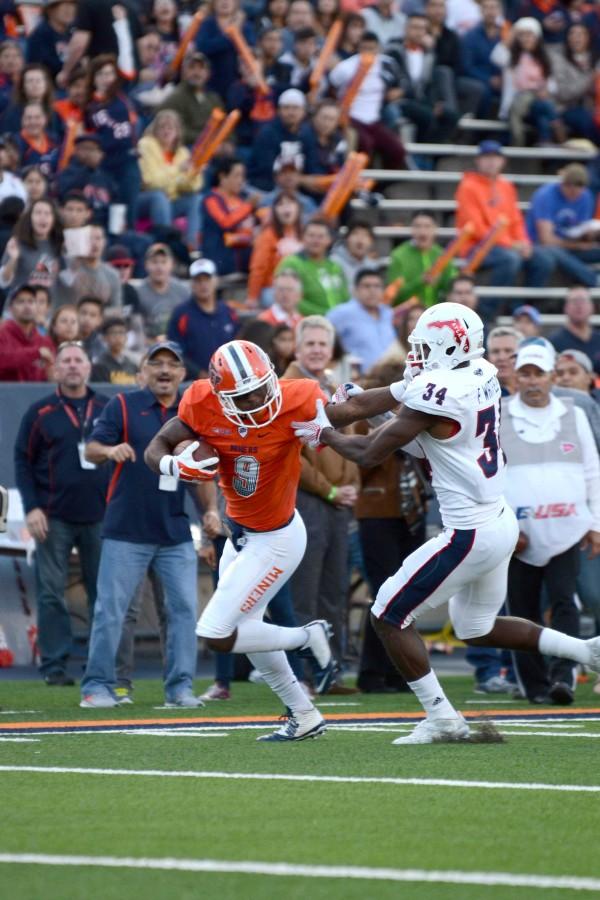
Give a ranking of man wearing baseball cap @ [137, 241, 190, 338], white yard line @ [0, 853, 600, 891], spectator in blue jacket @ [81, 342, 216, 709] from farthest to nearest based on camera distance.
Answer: man wearing baseball cap @ [137, 241, 190, 338] < spectator in blue jacket @ [81, 342, 216, 709] < white yard line @ [0, 853, 600, 891]

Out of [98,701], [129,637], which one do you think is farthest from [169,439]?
[129,637]

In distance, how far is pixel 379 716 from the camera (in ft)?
29.4

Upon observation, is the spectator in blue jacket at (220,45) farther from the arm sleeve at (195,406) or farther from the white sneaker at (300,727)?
A: the white sneaker at (300,727)

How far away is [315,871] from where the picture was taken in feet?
14.8

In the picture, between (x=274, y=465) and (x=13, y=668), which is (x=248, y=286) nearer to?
(x=13, y=668)

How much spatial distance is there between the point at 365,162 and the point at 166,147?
277 centimetres

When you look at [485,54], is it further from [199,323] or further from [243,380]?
[243,380]

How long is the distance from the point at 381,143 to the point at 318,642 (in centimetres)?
1143

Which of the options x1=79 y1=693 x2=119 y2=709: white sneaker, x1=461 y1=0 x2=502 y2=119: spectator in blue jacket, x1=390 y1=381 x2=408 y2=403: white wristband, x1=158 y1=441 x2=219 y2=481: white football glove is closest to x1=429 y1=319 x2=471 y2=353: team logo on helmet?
x1=390 y1=381 x2=408 y2=403: white wristband

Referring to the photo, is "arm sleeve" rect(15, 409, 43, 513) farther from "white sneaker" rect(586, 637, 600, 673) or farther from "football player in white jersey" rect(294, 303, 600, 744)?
"white sneaker" rect(586, 637, 600, 673)

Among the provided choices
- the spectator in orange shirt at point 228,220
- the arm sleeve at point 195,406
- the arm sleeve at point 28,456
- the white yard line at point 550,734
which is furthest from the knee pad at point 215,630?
the spectator in orange shirt at point 228,220

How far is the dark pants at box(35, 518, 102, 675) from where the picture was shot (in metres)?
11.1

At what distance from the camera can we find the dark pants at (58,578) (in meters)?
11.1

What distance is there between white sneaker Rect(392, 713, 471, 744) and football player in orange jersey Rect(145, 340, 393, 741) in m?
0.50
